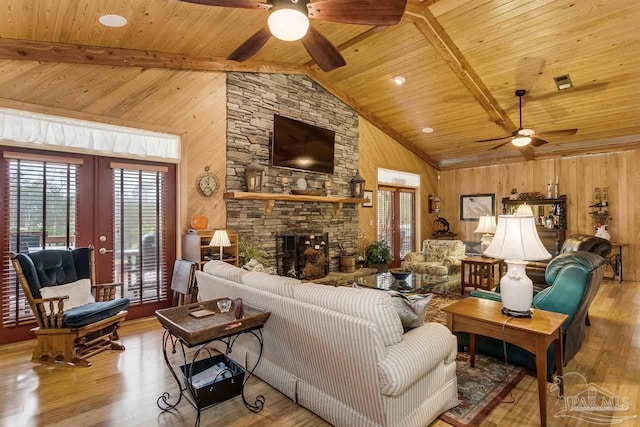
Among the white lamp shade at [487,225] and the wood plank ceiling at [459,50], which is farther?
the white lamp shade at [487,225]

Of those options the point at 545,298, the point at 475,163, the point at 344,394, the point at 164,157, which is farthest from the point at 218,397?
the point at 475,163

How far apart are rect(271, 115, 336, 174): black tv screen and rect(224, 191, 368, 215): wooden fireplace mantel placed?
565 millimetres

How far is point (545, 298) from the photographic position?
2.87m

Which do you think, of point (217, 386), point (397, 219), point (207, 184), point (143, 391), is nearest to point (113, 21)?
point (207, 184)

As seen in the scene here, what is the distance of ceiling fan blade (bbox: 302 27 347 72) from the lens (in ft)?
9.50

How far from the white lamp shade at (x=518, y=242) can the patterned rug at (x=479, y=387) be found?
105cm

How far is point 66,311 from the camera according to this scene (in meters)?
3.23

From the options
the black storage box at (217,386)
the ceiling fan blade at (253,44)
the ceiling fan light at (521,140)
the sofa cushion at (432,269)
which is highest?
the ceiling fan blade at (253,44)

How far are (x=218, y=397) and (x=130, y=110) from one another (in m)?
3.69

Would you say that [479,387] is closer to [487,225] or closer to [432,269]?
[432,269]

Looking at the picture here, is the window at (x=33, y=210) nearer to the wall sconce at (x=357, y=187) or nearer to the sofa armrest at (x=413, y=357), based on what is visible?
the sofa armrest at (x=413, y=357)

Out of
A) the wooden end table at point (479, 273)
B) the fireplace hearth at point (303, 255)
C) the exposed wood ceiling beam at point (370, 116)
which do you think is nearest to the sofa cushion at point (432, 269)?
the wooden end table at point (479, 273)

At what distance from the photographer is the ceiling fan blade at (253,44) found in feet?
9.70

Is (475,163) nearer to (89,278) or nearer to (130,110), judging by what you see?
(130,110)
